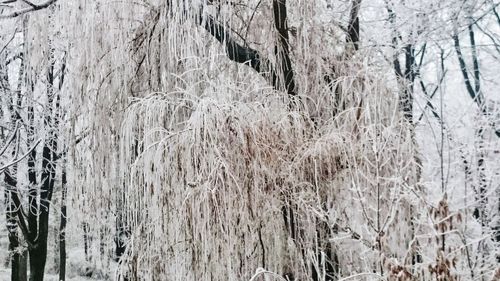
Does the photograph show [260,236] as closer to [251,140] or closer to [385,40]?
[251,140]

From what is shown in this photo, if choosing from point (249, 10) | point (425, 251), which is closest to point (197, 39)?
point (249, 10)

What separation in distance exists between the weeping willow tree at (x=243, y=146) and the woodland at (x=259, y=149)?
0.01 meters

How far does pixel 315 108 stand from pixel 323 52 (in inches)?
25.9

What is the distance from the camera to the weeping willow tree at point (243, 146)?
11.5 ft

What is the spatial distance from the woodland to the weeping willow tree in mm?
13

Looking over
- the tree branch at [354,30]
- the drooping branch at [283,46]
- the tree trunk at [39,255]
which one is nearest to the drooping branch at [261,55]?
the drooping branch at [283,46]

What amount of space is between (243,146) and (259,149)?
11 cm

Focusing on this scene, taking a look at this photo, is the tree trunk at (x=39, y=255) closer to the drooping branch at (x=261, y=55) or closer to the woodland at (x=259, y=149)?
the woodland at (x=259, y=149)

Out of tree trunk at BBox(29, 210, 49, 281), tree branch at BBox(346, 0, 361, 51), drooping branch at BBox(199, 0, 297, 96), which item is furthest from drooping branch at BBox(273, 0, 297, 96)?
tree trunk at BBox(29, 210, 49, 281)

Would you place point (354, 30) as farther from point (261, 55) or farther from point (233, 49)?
point (233, 49)

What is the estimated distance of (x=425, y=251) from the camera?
2.96m

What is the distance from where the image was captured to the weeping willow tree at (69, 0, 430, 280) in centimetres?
350

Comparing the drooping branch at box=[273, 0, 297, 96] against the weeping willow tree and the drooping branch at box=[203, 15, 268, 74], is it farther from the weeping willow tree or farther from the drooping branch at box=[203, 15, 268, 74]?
the drooping branch at box=[203, 15, 268, 74]

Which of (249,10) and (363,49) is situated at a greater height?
(249,10)
